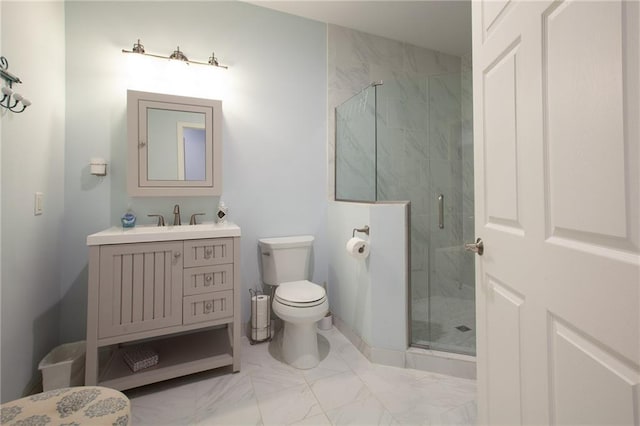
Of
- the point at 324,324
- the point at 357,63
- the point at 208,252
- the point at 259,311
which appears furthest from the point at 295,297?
the point at 357,63

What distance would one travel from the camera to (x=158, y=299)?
5.66 feet

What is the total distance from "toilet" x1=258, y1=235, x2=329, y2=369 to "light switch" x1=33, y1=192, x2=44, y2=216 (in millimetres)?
1312

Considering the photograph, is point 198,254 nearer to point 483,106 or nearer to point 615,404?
point 483,106

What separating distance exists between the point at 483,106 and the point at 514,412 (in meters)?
1.01

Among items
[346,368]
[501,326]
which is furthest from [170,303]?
[501,326]

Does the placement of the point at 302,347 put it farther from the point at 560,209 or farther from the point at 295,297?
the point at 560,209

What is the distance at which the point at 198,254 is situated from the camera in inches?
70.7

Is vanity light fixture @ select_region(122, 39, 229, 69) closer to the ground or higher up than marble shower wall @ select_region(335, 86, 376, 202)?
higher up

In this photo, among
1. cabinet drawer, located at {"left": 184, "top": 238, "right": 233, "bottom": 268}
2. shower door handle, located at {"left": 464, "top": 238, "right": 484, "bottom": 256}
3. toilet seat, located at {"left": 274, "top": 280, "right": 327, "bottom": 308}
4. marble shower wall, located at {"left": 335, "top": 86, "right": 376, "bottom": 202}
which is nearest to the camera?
shower door handle, located at {"left": 464, "top": 238, "right": 484, "bottom": 256}

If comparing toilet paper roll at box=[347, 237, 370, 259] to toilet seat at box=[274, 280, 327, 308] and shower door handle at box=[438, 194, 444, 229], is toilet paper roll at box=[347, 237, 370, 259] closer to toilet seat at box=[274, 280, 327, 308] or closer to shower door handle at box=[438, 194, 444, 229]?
toilet seat at box=[274, 280, 327, 308]

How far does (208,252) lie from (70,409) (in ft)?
3.11

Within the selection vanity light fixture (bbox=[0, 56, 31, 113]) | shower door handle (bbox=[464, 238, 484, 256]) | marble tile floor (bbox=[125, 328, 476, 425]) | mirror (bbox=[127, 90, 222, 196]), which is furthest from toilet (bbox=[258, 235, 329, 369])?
vanity light fixture (bbox=[0, 56, 31, 113])

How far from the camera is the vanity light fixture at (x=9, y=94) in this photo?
1.29 m

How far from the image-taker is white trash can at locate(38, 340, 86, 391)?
1.58 m
